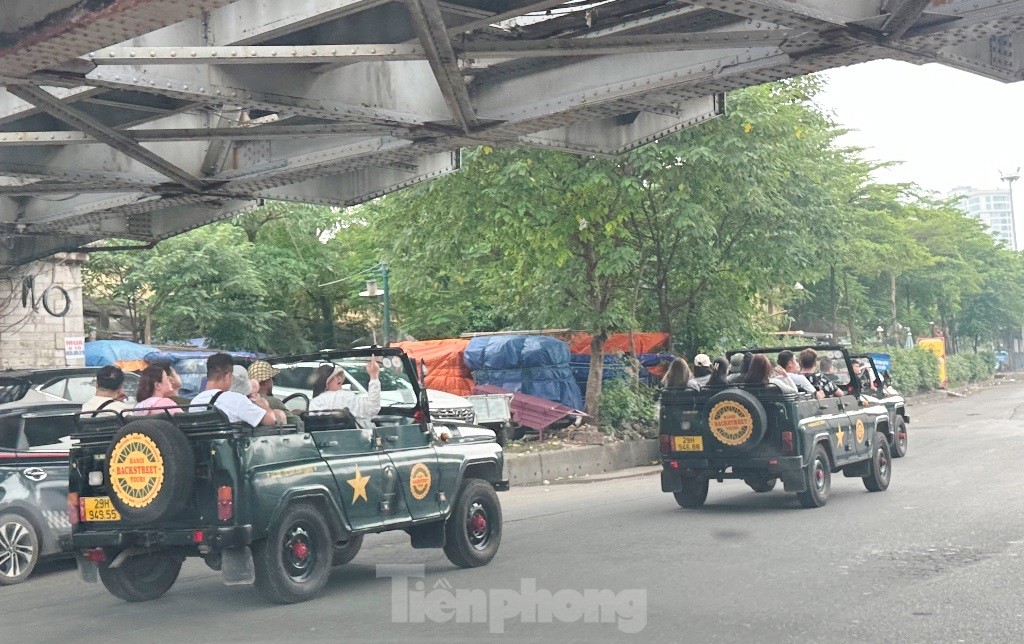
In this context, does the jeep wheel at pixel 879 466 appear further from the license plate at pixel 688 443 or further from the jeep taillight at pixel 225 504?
the jeep taillight at pixel 225 504

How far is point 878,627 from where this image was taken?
7.03 metres

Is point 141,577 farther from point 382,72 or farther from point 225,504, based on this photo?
point 382,72

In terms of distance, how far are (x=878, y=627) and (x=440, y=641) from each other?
2608mm

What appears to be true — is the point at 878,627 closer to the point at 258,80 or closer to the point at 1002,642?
the point at 1002,642

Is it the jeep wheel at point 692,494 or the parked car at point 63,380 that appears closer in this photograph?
the parked car at point 63,380

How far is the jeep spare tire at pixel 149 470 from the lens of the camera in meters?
7.66

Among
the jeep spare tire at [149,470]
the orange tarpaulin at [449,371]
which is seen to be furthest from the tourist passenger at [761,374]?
the orange tarpaulin at [449,371]

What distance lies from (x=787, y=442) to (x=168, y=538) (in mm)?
6927

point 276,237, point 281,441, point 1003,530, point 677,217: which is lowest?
point 1003,530

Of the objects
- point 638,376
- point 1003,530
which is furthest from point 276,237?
point 1003,530

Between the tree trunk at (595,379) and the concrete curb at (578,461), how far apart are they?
103cm

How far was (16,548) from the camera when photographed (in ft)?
32.8

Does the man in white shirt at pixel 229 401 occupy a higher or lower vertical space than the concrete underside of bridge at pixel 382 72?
lower

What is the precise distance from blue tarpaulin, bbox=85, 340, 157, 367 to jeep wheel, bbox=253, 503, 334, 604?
64.8 feet
